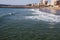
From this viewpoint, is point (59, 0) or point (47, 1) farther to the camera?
point (47, 1)

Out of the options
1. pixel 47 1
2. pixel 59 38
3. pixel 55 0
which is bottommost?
pixel 47 1

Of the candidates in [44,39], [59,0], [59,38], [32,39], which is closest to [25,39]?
[32,39]

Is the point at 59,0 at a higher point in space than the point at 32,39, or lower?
lower

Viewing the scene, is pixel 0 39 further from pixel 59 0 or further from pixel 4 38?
pixel 59 0

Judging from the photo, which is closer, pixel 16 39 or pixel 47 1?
pixel 16 39

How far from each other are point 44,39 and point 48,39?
0.36 metres

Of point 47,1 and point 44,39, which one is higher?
point 44,39

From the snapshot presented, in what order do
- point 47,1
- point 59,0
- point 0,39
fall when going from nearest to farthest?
point 0,39
point 59,0
point 47,1

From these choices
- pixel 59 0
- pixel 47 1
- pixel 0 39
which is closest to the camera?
pixel 0 39

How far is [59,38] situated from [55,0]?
58.6 meters

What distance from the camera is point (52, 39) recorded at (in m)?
13.0

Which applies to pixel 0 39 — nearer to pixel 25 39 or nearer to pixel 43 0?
pixel 25 39

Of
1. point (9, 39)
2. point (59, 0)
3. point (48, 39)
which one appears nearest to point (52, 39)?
point (48, 39)

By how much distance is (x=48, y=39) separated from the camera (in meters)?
12.9
